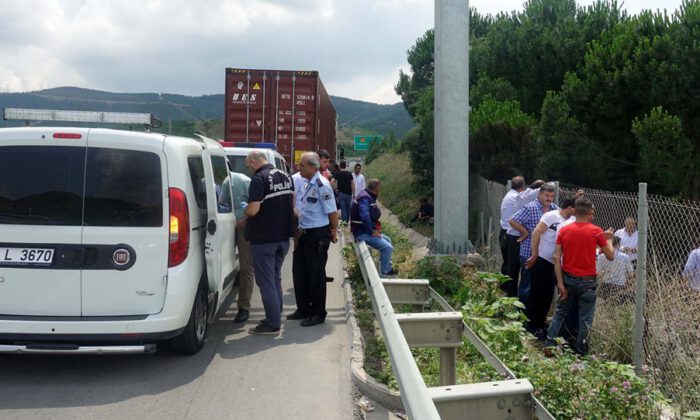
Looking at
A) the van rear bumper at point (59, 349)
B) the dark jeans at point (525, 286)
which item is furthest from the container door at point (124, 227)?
the dark jeans at point (525, 286)

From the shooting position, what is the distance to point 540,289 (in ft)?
23.7

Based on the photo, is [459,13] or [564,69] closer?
[459,13]

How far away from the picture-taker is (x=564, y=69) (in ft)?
56.3

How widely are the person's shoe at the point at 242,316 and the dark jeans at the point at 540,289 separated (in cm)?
322

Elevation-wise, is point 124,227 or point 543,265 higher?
point 124,227

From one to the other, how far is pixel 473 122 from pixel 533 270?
10199 mm

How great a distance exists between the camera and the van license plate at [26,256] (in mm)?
4926

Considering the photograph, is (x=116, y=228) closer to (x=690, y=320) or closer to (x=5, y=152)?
(x=5, y=152)

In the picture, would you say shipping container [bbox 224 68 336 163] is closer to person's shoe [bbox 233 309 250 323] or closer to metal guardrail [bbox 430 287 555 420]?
person's shoe [bbox 233 309 250 323]

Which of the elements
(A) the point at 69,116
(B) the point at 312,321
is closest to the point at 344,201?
(B) the point at 312,321

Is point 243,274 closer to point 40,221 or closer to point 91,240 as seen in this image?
point 91,240

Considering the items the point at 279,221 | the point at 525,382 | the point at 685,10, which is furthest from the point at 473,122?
the point at 525,382

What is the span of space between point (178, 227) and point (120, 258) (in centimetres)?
50

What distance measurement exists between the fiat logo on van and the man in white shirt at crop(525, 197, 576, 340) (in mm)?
4304
